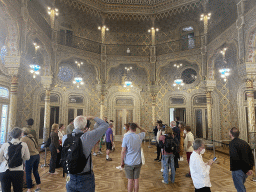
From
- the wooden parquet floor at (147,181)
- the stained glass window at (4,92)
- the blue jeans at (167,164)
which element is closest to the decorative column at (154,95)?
the wooden parquet floor at (147,181)

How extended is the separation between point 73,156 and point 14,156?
1736 mm

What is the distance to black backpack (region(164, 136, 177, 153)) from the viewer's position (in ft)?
16.0

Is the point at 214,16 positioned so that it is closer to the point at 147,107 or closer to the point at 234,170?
the point at 147,107

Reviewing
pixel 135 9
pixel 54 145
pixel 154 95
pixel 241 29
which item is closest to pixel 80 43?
pixel 135 9

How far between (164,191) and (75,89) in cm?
1100

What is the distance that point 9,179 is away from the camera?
3236mm

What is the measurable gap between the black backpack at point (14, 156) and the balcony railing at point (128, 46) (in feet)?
35.1

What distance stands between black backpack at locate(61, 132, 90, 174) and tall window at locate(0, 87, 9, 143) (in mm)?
8954

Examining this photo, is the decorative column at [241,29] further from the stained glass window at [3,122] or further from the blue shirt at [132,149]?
the stained glass window at [3,122]

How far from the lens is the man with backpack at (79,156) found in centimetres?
219

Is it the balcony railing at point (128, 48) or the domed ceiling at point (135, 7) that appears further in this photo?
the balcony railing at point (128, 48)

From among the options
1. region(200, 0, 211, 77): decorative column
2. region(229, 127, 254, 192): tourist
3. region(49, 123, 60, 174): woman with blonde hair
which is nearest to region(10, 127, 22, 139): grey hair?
region(49, 123, 60, 174): woman with blonde hair

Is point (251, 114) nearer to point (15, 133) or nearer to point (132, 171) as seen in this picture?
point (132, 171)

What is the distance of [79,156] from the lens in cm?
220
